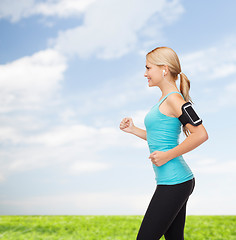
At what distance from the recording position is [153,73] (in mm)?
2164

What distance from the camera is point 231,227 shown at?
17.6ft

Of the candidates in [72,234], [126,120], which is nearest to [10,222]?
[72,234]

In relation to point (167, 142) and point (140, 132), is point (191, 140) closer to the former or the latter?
point (167, 142)

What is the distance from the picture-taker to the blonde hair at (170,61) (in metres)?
2.12

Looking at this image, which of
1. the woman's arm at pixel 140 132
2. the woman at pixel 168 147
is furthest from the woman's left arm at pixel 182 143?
the woman's arm at pixel 140 132

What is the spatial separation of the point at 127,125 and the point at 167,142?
1.87 ft

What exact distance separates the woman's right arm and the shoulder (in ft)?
1.73

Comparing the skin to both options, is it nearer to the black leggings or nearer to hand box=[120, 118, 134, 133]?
the black leggings

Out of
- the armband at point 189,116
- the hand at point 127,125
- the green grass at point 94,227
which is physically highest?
the hand at point 127,125

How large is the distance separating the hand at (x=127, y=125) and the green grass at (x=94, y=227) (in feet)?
8.67

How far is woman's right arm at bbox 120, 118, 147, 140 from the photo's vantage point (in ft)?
8.24

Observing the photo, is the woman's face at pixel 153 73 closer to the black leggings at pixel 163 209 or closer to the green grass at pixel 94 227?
the black leggings at pixel 163 209

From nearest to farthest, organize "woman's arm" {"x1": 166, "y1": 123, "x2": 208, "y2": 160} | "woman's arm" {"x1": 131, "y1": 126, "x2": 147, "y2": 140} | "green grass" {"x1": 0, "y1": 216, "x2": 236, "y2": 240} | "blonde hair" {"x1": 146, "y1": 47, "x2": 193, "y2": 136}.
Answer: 1. "woman's arm" {"x1": 166, "y1": 123, "x2": 208, "y2": 160}
2. "blonde hair" {"x1": 146, "y1": 47, "x2": 193, "y2": 136}
3. "woman's arm" {"x1": 131, "y1": 126, "x2": 147, "y2": 140}
4. "green grass" {"x1": 0, "y1": 216, "x2": 236, "y2": 240}

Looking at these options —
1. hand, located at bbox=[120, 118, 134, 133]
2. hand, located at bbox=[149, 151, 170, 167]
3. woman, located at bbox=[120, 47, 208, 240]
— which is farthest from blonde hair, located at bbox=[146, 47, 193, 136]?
hand, located at bbox=[120, 118, 134, 133]
